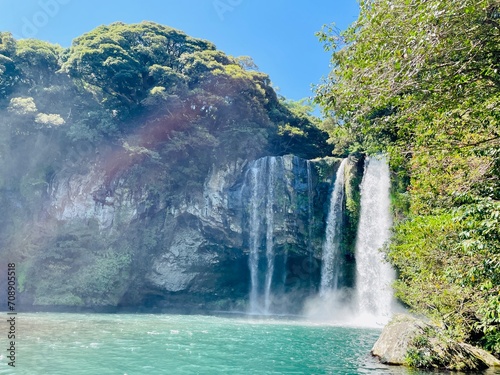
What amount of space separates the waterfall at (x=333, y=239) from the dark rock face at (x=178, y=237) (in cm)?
46

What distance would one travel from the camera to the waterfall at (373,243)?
19438 millimetres

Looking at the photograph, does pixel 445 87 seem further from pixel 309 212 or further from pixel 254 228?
pixel 254 228

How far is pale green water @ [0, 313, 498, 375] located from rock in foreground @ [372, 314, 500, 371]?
18.7 inches

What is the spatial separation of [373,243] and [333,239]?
2.58 meters

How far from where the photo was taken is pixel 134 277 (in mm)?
23562

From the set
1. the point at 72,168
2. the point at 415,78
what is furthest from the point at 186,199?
the point at 415,78

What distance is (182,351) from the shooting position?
31.9ft

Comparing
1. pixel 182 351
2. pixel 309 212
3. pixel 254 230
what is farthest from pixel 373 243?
pixel 182 351

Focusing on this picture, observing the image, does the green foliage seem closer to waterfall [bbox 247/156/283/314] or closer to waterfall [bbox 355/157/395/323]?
waterfall [bbox 355/157/395/323]

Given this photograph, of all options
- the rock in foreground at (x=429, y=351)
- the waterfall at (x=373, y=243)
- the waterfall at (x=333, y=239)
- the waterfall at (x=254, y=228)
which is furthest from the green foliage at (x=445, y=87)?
the waterfall at (x=254, y=228)

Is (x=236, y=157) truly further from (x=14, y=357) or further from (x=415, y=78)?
(x=415, y=78)

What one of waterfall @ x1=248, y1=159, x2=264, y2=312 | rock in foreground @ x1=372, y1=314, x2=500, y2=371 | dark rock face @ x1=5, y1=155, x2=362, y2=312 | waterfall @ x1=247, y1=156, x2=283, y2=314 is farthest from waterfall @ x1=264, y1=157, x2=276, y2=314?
rock in foreground @ x1=372, y1=314, x2=500, y2=371

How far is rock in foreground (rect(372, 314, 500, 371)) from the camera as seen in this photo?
25.7ft

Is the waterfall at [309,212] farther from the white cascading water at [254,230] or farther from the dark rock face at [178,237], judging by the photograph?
the white cascading water at [254,230]
